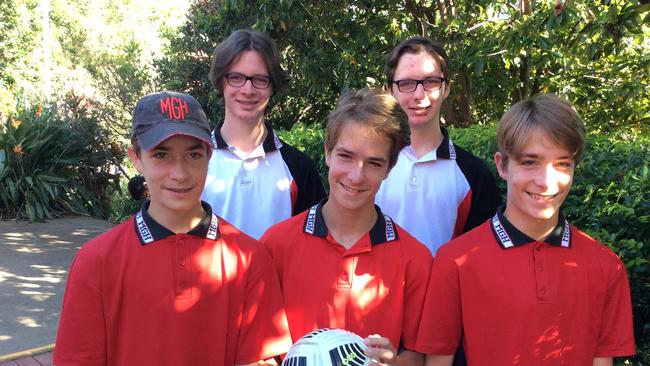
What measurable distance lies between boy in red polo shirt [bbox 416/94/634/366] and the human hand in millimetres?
239

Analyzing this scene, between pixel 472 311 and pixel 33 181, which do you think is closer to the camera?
pixel 472 311

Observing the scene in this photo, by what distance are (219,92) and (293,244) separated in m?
1.27

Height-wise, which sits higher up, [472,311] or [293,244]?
[293,244]

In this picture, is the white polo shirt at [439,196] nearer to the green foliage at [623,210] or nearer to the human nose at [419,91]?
the human nose at [419,91]

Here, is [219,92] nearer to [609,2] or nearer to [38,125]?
[609,2]

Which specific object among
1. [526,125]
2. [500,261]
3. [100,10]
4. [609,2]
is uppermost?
[100,10]

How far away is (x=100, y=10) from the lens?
1700 inches

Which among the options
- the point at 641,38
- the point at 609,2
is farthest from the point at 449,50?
the point at 609,2

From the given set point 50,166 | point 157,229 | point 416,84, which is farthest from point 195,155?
point 50,166

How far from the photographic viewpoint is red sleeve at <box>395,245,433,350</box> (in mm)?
2436

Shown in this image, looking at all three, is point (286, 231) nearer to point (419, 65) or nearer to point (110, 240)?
point (110, 240)

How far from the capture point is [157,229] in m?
2.35

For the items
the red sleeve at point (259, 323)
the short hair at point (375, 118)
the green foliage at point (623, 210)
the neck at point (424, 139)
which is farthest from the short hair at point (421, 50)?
the red sleeve at point (259, 323)

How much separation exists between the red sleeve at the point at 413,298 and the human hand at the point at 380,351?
0.25 metres
